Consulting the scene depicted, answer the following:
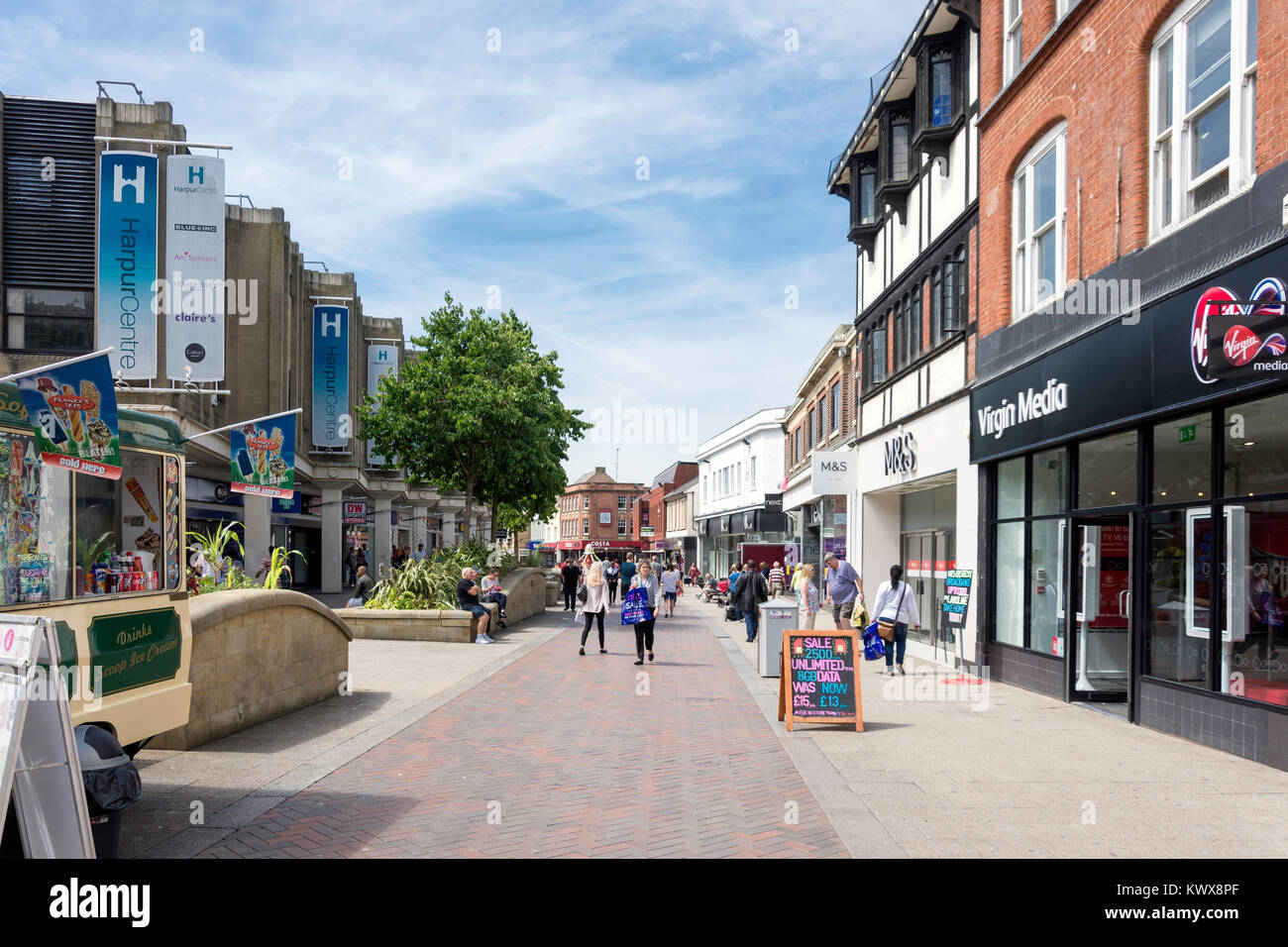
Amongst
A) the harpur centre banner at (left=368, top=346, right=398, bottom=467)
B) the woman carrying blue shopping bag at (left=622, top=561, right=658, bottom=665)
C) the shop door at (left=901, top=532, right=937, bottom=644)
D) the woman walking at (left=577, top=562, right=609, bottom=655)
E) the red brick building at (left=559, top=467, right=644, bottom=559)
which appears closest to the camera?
the woman carrying blue shopping bag at (left=622, top=561, right=658, bottom=665)

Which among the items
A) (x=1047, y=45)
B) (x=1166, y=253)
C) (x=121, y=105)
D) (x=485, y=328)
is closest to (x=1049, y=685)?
(x=1166, y=253)

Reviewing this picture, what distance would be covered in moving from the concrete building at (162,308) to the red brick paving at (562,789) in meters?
13.1

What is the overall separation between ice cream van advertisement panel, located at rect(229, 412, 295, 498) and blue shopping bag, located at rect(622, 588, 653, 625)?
6.10m

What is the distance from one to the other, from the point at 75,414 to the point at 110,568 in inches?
63.5

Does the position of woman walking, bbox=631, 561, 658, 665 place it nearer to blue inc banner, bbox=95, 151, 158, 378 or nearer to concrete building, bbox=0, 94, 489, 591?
concrete building, bbox=0, 94, 489, 591

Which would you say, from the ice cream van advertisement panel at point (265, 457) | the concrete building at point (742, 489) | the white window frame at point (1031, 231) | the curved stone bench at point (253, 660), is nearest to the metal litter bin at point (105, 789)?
the curved stone bench at point (253, 660)

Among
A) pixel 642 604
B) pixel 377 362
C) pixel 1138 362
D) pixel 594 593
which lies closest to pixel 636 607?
pixel 642 604

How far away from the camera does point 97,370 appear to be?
18.4ft

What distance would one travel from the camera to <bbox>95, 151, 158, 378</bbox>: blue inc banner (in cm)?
2562

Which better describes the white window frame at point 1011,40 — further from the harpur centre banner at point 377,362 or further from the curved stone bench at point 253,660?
the harpur centre banner at point 377,362

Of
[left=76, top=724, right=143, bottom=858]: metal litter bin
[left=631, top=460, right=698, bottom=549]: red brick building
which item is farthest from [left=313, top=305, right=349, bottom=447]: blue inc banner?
[left=631, top=460, right=698, bottom=549]: red brick building

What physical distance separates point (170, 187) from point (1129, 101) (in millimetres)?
24198

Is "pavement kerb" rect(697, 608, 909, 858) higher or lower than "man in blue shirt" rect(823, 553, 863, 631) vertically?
lower

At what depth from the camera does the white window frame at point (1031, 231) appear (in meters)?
12.4
